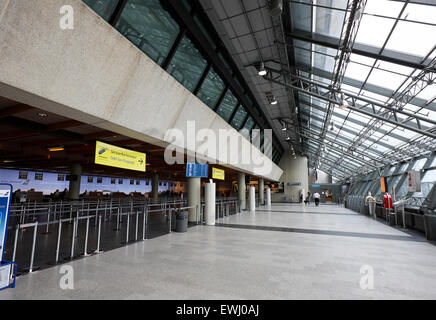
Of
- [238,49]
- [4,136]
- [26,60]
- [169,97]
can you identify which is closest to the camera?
[26,60]

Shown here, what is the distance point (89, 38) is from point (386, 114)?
14847 mm

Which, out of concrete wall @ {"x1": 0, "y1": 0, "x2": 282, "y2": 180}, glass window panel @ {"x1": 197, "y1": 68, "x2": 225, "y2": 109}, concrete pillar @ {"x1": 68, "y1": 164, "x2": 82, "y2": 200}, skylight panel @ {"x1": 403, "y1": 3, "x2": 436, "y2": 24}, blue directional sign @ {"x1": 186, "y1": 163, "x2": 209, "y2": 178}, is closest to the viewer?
concrete wall @ {"x1": 0, "y1": 0, "x2": 282, "y2": 180}

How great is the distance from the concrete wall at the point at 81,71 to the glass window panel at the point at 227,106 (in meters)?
4.60

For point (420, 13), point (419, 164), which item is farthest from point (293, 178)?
point (420, 13)

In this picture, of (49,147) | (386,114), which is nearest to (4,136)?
(49,147)

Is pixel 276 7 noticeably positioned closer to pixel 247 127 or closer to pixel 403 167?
pixel 247 127

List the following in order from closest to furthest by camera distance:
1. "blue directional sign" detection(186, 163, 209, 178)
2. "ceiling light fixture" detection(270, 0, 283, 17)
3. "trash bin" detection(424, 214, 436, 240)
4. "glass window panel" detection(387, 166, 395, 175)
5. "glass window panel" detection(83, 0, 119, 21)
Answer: "glass window panel" detection(83, 0, 119, 21) → "ceiling light fixture" detection(270, 0, 283, 17) → "trash bin" detection(424, 214, 436, 240) → "blue directional sign" detection(186, 163, 209, 178) → "glass window panel" detection(387, 166, 395, 175)

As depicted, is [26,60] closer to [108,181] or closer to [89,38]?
[89,38]

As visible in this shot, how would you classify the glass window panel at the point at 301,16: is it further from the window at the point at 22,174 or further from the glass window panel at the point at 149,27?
the window at the point at 22,174

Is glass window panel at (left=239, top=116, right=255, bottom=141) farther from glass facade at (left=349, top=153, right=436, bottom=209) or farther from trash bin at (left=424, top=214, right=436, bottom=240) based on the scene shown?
trash bin at (left=424, top=214, right=436, bottom=240)

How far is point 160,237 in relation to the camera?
7293 millimetres

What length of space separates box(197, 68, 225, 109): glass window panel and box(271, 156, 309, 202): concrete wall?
1103 inches

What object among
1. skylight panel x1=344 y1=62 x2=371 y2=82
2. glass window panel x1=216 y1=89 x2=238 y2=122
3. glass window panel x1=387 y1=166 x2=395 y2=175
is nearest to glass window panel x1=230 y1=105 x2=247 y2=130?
glass window panel x1=216 y1=89 x2=238 y2=122

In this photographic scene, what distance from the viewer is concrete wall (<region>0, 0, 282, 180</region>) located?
3.50 meters
